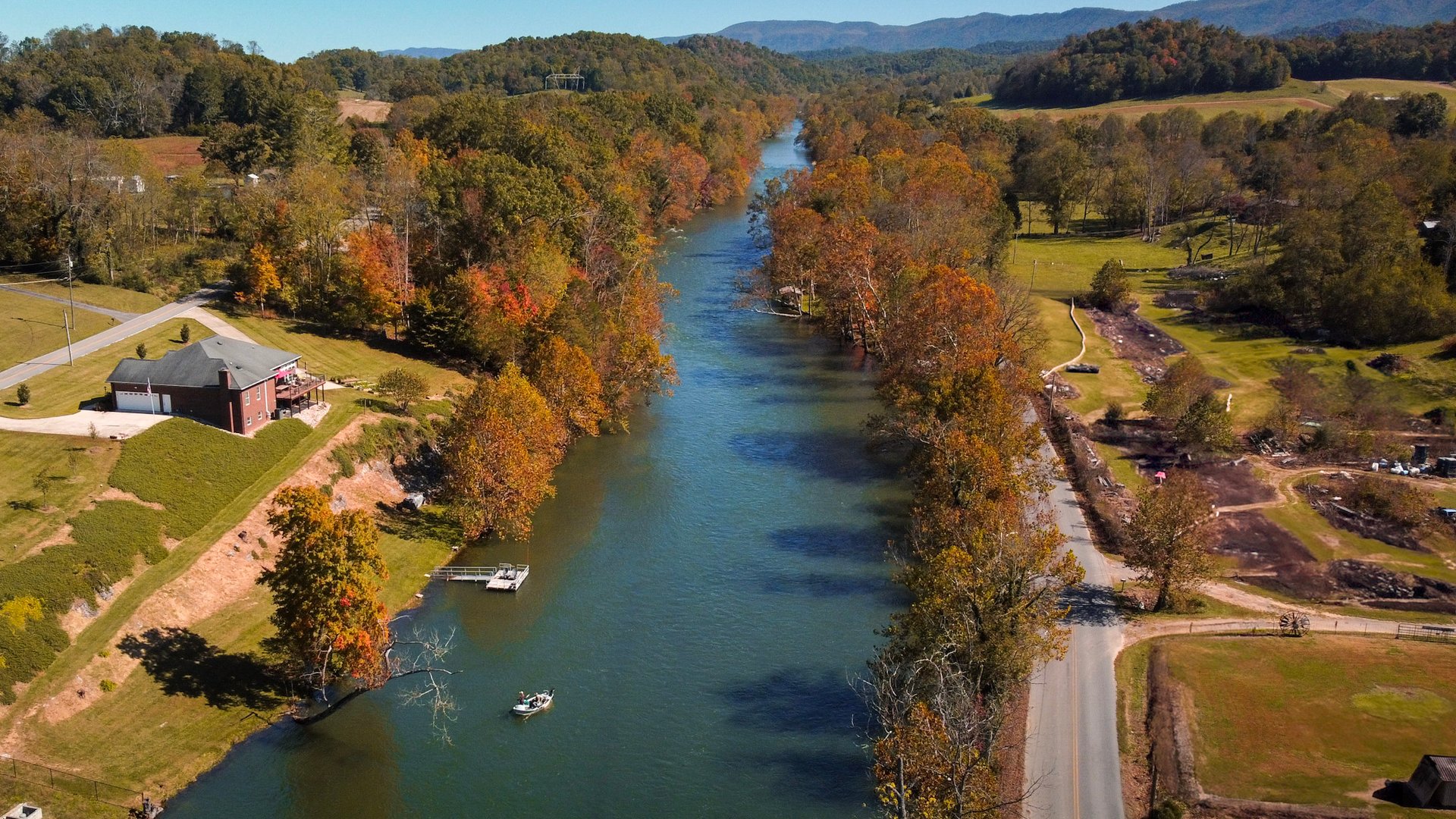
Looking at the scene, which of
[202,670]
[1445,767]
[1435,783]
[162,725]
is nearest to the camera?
[1435,783]

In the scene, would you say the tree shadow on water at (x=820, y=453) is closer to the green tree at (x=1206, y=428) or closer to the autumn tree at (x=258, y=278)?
the green tree at (x=1206, y=428)

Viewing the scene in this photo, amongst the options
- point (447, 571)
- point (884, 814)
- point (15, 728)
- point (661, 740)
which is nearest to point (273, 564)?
point (447, 571)

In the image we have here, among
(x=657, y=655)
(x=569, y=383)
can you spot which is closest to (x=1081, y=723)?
(x=657, y=655)

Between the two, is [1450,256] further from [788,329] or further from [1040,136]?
[1040,136]

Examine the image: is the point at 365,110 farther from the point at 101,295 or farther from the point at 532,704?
the point at 532,704

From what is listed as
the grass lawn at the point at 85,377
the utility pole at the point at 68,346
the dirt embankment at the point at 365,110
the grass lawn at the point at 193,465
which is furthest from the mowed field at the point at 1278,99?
the utility pole at the point at 68,346
